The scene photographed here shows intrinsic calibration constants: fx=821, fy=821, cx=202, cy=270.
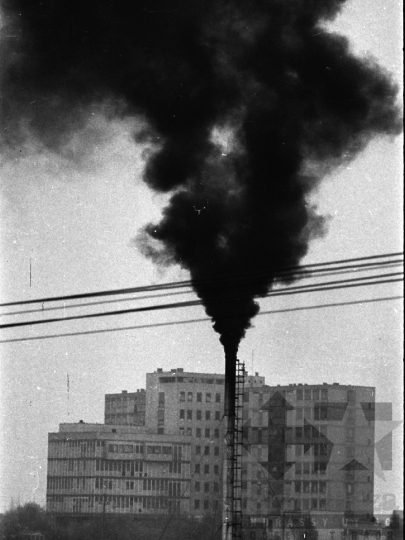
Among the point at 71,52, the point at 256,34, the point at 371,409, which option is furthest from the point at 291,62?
the point at 371,409

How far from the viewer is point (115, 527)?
752 inches

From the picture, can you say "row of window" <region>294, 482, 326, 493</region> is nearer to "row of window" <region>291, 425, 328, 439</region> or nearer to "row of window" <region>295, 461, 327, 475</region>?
"row of window" <region>295, 461, 327, 475</region>

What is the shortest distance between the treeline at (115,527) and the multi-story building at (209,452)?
27 centimetres

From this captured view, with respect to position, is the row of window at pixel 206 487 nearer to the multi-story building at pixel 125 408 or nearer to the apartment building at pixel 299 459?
the apartment building at pixel 299 459

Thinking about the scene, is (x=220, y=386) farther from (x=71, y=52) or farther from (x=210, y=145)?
(x=71, y=52)

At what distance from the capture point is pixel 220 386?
54.0ft

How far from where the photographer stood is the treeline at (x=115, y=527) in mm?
16723

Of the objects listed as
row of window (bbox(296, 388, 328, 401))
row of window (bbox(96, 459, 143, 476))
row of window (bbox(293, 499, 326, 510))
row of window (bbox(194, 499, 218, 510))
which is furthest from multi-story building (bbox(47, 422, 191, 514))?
row of window (bbox(296, 388, 328, 401))

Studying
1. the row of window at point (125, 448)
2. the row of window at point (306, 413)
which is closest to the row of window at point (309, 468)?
the row of window at point (306, 413)

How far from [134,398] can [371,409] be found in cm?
489

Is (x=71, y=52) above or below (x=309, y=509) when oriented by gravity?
above

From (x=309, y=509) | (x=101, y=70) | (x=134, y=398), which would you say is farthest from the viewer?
(x=309, y=509)

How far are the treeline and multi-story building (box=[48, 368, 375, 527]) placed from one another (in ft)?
0.89

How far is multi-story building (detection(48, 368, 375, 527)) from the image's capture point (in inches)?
612
